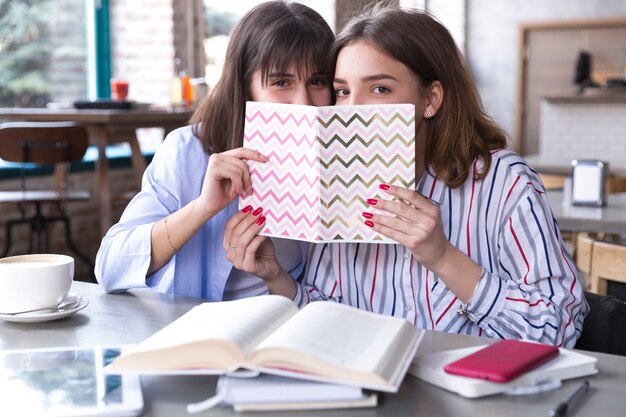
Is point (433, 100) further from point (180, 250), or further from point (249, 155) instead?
point (180, 250)

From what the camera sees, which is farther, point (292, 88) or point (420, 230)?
point (292, 88)

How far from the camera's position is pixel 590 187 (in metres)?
2.90

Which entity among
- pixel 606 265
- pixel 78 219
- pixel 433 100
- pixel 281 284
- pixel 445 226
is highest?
pixel 433 100

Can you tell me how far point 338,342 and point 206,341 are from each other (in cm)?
14

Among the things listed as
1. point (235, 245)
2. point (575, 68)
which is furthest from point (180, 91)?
point (575, 68)

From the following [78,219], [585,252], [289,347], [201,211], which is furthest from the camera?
[78,219]

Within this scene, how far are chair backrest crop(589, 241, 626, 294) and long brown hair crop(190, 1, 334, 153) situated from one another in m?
0.98

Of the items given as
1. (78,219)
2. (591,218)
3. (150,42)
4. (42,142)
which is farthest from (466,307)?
(150,42)

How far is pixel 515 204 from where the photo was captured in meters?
1.41

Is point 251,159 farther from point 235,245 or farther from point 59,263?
point 59,263

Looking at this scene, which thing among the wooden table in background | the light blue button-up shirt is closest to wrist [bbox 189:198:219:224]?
the light blue button-up shirt

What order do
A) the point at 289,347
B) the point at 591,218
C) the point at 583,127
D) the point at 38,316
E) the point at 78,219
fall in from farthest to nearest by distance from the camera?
the point at 583,127 < the point at 78,219 < the point at 591,218 < the point at 38,316 < the point at 289,347

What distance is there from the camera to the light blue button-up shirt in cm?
145

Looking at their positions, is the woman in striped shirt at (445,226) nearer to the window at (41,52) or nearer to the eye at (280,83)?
the eye at (280,83)
